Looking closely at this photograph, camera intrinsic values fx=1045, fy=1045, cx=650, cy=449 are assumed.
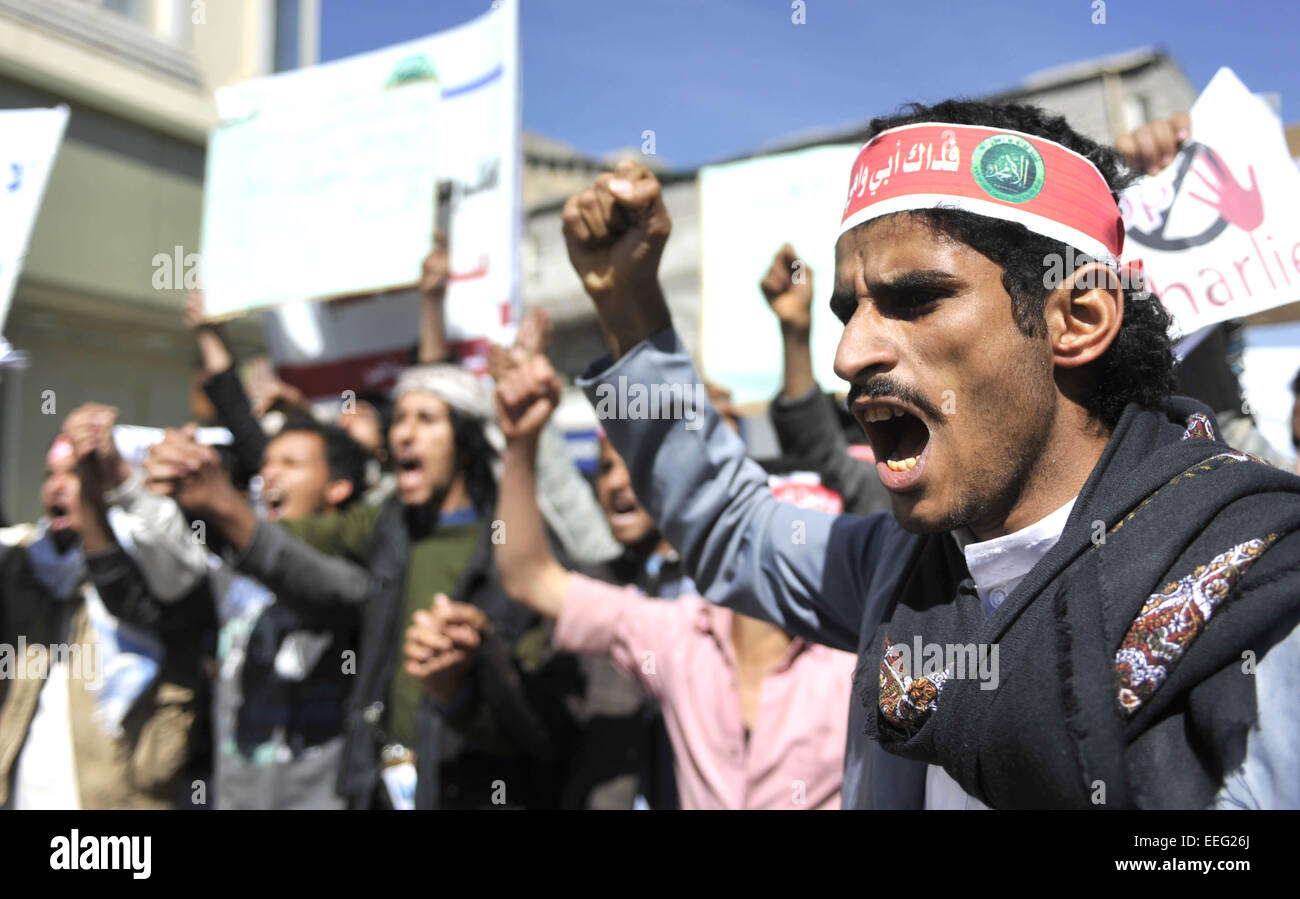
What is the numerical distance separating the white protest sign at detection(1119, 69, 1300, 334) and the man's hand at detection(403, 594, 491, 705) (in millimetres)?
1651

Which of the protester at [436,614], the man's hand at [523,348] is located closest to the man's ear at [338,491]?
the protester at [436,614]

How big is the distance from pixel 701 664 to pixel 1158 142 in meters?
1.51

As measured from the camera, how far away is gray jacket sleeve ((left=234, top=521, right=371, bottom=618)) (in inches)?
115

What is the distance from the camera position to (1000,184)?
50.3 inches

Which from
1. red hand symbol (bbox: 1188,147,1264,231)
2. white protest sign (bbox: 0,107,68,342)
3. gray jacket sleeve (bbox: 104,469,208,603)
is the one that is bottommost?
gray jacket sleeve (bbox: 104,469,208,603)

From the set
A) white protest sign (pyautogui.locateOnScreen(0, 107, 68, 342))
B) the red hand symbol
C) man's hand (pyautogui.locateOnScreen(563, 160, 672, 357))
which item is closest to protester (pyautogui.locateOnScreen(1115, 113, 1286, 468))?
the red hand symbol

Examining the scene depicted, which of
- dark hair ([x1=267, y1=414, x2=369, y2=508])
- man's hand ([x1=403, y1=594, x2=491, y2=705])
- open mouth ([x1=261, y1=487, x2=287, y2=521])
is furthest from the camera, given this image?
dark hair ([x1=267, y1=414, x2=369, y2=508])

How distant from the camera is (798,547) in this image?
5.16 ft

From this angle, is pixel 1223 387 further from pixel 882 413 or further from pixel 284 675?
pixel 284 675

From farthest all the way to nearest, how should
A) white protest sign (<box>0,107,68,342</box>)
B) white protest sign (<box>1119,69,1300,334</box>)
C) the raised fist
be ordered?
white protest sign (<box>0,107,68,342</box>)
white protest sign (<box>1119,69,1300,334</box>)
the raised fist

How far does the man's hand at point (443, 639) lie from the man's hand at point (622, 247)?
1.11 m

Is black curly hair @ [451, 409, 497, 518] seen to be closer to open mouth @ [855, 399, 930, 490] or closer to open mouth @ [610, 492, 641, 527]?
open mouth @ [610, 492, 641, 527]
